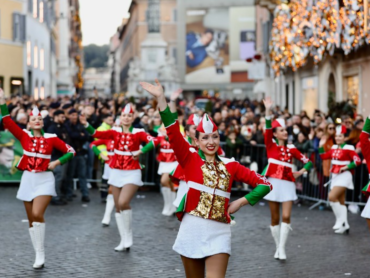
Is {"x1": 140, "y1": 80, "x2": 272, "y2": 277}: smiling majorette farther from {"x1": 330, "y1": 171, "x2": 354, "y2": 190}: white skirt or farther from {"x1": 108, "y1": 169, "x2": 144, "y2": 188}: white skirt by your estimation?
{"x1": 330, "y1": 171, "x2": 354, "y2": 190}: white skirt

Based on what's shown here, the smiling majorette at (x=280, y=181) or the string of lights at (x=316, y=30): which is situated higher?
the string of lights at (x=316, y=30)

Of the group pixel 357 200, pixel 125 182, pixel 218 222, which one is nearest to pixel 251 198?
pixel 218 222

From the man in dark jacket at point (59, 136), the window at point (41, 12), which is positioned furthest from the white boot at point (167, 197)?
the window at point (41, 12)

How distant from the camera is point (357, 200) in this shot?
598 inches

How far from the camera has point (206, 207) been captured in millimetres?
6109

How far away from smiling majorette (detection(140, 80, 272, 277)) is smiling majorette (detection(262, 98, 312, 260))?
380 centimetres

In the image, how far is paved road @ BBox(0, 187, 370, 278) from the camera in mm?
9195

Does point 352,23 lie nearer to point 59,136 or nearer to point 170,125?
point 59,136

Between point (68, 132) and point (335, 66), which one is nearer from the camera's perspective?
point (68, 132)

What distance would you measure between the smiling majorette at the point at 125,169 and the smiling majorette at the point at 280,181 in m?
1.82

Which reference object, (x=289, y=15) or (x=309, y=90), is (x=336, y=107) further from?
(x=309, y=90)

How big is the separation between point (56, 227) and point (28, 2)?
98.9ft

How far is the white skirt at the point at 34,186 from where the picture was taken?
941 centimetres

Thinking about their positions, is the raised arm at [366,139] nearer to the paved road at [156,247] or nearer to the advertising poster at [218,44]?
the paved road at [156,247]
